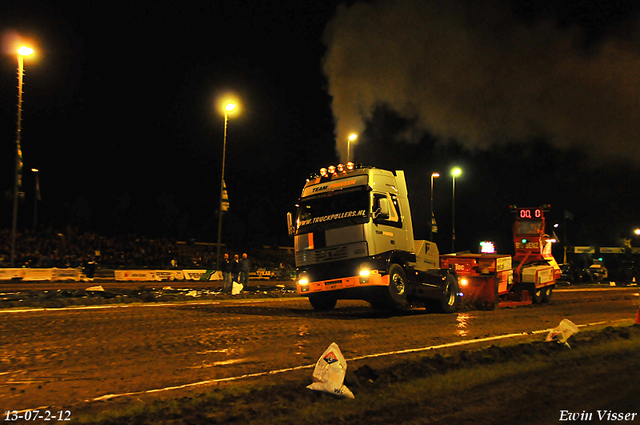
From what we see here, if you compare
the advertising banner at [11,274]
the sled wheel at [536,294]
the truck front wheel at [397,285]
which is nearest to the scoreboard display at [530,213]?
the sled wheel at [536,294]

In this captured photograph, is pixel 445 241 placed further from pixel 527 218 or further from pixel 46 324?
pixel 46 324

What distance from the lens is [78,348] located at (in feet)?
28.1

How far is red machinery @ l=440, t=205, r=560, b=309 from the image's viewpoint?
18141mm

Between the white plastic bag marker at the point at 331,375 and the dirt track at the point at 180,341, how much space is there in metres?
0.91

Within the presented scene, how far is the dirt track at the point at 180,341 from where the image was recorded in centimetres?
648

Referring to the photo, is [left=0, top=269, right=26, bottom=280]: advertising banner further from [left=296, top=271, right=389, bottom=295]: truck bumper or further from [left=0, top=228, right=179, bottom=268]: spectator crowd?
[left=296, top=271, right=389, bottom=295]: truck bumper

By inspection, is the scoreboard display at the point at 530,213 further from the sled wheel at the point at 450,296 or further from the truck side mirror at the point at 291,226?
the truck side mirror at the point at 291,226

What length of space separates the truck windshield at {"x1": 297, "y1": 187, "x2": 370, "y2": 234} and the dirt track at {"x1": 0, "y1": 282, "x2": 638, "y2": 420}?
7.98ft

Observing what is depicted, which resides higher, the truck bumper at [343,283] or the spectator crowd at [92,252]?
the spectator crowd at [92,252]

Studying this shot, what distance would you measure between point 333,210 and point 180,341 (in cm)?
610

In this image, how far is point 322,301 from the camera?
1589 cm

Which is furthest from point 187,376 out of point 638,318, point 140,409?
point 638,318

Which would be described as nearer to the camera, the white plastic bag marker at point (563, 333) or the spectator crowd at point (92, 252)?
the white plastic bag marker at point (563, 333)

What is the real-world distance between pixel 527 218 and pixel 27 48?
21977 mm
